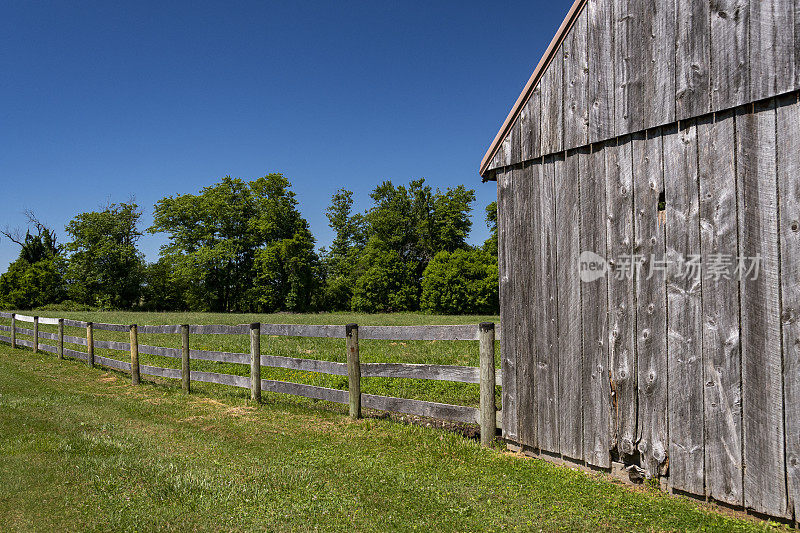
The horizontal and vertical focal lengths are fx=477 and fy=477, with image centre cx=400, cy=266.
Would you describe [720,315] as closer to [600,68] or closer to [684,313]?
[684,313]

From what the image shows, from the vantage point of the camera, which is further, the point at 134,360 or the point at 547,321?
the point at 134,360

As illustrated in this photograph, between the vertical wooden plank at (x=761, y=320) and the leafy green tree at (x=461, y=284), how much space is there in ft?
155

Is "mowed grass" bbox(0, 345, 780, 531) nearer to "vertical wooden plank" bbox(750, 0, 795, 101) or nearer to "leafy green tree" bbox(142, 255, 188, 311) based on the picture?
"vertical wooden plank" bbox(750, 0, 795, 101)

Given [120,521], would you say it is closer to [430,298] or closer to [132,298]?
[430,298]

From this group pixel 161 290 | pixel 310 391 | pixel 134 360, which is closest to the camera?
pixel 310 391

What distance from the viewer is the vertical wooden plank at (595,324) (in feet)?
15.8

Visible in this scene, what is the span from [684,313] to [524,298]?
5.70 feet

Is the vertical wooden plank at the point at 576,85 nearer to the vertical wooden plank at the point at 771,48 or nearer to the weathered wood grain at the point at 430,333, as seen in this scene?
the vertical wooden plank at the point at 771,48

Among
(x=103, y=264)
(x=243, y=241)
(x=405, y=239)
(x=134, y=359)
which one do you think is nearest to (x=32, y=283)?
(x=103, y=264)

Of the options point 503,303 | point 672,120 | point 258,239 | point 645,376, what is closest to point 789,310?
point 645,376

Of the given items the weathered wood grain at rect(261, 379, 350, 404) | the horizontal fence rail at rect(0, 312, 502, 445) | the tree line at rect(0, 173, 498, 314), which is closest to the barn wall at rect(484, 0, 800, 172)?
the horizontal fence rail at rect(0, 312, 502, 445)

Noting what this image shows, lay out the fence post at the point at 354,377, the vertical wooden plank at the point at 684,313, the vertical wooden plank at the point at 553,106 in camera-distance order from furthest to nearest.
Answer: the fence post at the point at 354,377, the vertical wooden plank at the point at 553,106, the vertical wooden plank at the point at 684,313

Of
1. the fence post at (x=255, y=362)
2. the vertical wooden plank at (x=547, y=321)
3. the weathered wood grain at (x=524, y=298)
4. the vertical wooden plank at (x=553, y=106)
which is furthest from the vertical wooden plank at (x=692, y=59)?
the fence post at (x=255, y=362)

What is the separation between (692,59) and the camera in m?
4.23
